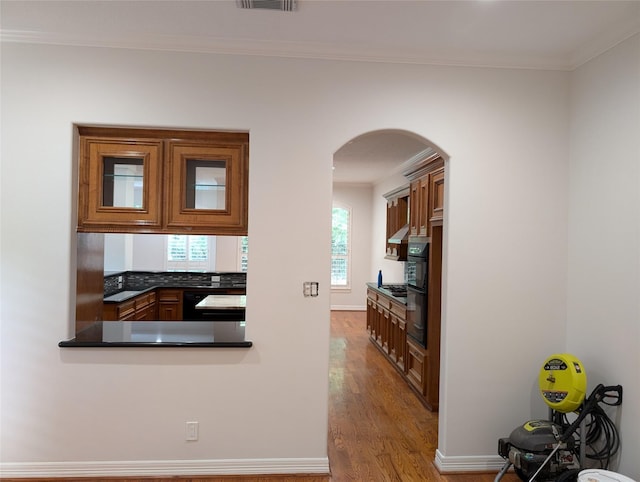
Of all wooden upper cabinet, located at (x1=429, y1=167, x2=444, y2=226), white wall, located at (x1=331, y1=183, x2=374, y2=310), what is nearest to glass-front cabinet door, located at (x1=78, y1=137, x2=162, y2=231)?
wooden upper cabinet, located at (x1=429, y1=167, x2=444, y2=226)

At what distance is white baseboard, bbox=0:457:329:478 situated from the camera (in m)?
2.66

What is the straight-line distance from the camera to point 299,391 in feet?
9.19

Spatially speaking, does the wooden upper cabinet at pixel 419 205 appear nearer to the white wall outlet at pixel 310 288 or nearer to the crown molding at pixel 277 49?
the crown molding at pixel 277 49

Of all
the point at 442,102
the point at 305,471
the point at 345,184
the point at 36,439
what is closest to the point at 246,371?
the point at 305,471

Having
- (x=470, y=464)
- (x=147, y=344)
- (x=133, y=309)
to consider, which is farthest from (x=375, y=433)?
(x=133, y=309)

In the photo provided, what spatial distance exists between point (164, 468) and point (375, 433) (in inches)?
63.0

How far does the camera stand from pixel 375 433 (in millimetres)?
3418

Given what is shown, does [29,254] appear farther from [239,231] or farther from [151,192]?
[239,231]

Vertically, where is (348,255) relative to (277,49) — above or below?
below

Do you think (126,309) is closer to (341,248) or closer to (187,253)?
(187,253)

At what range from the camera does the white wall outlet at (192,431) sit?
2.74 metres

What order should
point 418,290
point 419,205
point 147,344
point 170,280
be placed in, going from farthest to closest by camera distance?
point 170,280 < point 419,205 < point 418,290 < point 147,344

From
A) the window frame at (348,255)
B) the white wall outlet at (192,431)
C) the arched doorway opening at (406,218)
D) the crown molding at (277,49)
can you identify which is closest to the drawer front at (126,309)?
the white wall outlet at (192,431)

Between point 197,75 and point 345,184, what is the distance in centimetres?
655
